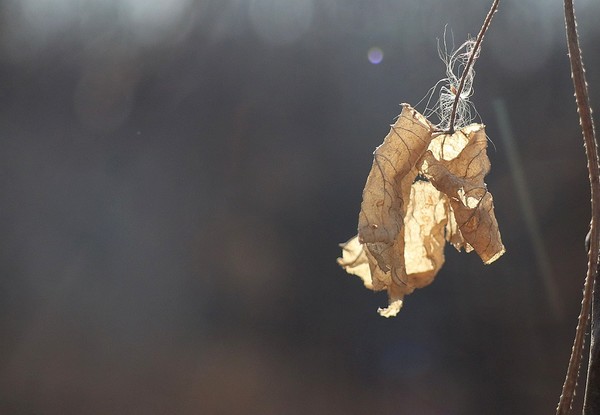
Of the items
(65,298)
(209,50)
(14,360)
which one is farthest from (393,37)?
(14,360)

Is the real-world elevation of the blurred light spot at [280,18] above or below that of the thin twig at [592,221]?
above

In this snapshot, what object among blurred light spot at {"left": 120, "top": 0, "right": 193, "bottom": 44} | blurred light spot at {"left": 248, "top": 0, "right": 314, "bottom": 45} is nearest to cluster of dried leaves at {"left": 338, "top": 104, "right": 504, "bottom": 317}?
blurred light spot at {"left": 248, "top": 0, "right": 314, "bottom": 45}

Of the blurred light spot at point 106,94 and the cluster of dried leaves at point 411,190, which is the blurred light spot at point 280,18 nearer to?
the blurred light spot at point 106,94

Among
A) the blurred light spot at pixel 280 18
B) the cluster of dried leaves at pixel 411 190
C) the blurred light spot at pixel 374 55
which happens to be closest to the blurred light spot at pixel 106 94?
the blurred light spot at pixel 280 18

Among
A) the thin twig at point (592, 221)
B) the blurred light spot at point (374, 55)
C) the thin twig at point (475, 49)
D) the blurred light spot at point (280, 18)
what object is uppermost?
the blurred light spot at point (280, 18)

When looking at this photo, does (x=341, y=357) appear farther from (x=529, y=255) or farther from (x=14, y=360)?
(x=14, y=360)

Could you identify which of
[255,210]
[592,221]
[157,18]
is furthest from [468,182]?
[157,18]
